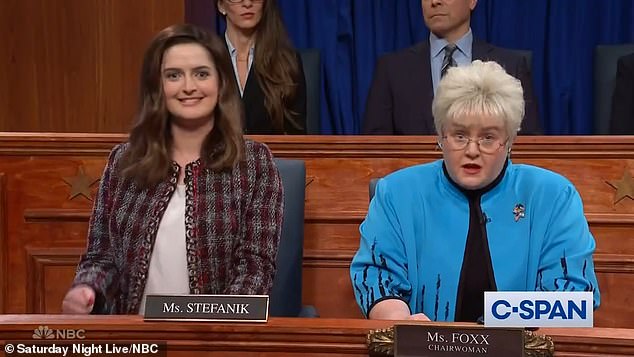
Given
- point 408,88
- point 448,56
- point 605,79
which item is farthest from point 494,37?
point 408,88

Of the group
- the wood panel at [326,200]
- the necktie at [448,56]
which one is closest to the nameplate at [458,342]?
the wood panel at [326,200]

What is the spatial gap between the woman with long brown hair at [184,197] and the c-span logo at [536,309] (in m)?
0.78

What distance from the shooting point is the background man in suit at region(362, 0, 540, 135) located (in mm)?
3285

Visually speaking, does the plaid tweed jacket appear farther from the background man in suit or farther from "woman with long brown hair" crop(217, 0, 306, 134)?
the background man in suit

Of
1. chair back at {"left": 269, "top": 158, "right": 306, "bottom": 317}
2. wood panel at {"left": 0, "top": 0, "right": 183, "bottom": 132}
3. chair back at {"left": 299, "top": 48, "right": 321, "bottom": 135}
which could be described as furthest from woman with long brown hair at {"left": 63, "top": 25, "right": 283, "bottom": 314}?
wood panel at {"left": 0, "top": 0, "right": 183, "bottom": 132}

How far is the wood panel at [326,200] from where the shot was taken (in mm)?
2592

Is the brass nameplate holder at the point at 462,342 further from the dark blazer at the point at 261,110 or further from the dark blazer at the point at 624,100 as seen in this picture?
the dark blazer at the point at 624,100

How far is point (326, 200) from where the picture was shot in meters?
2.69

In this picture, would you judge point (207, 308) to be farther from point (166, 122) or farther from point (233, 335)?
point (166, 122)

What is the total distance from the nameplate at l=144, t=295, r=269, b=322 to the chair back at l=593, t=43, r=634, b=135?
2.56 metres

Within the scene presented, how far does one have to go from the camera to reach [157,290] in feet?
7.00

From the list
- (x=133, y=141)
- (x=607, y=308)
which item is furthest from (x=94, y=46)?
(x=607, y=308)

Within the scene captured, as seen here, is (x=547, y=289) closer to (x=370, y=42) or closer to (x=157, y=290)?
(x=157, y=290)

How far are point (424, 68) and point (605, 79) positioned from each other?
0.80 m
